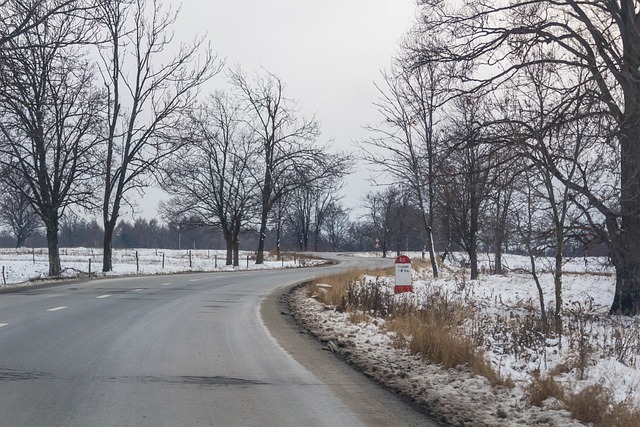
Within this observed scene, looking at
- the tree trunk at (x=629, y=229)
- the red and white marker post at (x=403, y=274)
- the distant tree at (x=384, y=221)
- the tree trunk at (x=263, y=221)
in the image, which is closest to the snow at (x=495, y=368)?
the tree trunk at (x=629, y=229)

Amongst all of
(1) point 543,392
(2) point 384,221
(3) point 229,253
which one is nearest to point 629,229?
(1) point 543,392

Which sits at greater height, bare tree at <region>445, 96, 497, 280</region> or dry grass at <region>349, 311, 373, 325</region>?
bare tree at <region>445, 96, 497, 280</region>

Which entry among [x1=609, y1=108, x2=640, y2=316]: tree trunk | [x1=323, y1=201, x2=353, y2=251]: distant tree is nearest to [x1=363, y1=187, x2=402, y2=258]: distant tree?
[x1=323, y1=201, x2=353, y2=251]: distant tree

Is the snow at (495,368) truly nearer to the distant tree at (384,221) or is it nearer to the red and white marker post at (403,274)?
the red and white marker post at (403,274)

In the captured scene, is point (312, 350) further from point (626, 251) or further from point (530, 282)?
point (530, 282)

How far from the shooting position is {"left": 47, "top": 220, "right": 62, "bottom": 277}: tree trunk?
117 feet

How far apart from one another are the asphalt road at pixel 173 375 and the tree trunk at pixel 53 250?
19813 millimetres

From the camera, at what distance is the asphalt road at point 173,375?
23.3ft

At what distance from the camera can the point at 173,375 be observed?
9.15 m

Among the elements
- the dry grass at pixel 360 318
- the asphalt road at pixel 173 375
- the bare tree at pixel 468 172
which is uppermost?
the bare tree at pixel 468 172

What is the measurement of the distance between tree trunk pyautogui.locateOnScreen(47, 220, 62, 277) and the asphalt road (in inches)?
780

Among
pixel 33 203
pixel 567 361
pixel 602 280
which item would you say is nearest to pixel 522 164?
pixel 567 361

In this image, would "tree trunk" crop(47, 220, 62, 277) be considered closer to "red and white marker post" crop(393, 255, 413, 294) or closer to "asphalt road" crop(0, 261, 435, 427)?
"asphalt road" crop(0, 261, 435, 427)

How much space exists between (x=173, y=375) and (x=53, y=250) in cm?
2922
